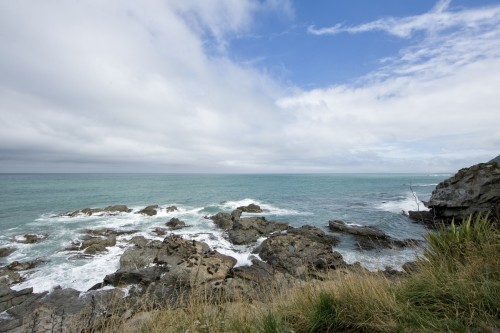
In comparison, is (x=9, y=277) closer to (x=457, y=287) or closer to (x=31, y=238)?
(x=31, y=238)

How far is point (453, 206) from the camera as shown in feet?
81.9

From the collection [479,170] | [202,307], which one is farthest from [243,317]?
[479,170]

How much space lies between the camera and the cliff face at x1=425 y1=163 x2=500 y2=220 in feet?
77.5

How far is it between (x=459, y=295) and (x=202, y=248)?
55.0ft

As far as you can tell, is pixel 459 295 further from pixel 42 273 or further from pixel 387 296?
pixel 42 273

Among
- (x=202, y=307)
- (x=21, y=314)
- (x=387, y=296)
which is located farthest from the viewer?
(x=21, y=314)

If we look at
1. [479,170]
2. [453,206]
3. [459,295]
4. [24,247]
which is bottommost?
[24,247]

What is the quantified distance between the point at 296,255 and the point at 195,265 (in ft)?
21.3

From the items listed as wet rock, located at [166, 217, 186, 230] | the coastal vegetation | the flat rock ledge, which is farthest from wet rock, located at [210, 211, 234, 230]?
the coastal vegetation

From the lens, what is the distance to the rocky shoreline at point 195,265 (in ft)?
27.9

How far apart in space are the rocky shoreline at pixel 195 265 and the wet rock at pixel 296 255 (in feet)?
0.20

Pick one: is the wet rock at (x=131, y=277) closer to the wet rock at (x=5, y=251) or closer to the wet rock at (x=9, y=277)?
the wet rock at (x=9, y=277)

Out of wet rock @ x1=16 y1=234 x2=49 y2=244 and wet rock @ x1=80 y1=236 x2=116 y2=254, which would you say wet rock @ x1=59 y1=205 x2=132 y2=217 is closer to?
wet rock @ x1=16 y1=234 x2=49 y2=244

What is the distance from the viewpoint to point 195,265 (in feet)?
45.7
